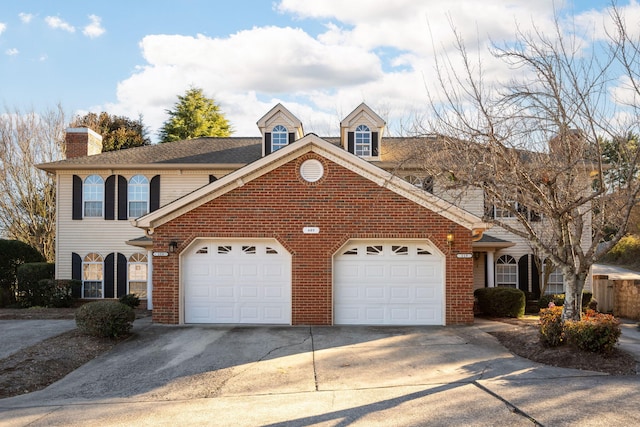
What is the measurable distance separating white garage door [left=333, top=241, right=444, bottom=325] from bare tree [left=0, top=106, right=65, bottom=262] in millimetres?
19120

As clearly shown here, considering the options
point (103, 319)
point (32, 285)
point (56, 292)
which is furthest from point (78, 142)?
point (103, 319)

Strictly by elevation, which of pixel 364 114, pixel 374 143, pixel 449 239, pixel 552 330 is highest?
pixel 364 114

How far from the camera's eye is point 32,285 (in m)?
19.7

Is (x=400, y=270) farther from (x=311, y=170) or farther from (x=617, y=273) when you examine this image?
(x=617, y=273)

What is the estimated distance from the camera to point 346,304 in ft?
46.0

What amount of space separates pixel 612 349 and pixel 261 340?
712 centimetres

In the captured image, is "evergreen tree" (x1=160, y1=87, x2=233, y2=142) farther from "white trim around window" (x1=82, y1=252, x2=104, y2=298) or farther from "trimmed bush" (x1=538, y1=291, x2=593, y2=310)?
"trimmed bush" (x1=538, y1=291, x2=593, y2=310)

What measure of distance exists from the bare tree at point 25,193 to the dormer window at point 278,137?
44.4 ft

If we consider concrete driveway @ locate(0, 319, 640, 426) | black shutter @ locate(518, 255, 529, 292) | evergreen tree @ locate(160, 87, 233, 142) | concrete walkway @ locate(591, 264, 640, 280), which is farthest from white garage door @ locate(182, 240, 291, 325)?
evergreen tree @ locate(160, 87, 233, 142)

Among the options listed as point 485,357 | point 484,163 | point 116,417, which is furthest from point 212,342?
point 484,163

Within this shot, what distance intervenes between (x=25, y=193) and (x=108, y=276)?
10656 mm

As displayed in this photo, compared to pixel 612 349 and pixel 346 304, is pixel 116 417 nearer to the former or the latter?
pixel 346 304

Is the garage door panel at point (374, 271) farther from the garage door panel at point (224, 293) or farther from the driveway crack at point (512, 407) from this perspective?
the driveway crack at point (512, 407)

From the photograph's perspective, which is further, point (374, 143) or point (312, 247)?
point (374, 143)
